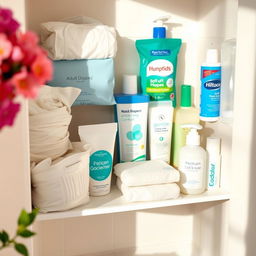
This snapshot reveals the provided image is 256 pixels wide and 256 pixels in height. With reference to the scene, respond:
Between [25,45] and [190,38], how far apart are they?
0.93 m

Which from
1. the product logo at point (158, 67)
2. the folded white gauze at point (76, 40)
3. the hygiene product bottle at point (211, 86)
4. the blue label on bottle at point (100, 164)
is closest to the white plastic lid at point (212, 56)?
the hygiene product bottle at point (211, 86)

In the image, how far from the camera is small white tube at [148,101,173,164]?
1.11 metres

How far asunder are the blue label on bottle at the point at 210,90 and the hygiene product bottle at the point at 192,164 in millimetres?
54

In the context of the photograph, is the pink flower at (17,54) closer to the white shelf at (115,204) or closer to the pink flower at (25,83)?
the pink flower at (25,83)

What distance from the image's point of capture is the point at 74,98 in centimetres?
97

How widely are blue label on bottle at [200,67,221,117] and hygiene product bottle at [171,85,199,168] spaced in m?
0.04

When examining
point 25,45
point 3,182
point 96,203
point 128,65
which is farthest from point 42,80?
point 128,65

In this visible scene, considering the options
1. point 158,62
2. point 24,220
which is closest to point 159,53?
point 158,62

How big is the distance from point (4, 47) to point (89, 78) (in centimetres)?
73

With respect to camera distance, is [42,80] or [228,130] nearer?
[42,80]

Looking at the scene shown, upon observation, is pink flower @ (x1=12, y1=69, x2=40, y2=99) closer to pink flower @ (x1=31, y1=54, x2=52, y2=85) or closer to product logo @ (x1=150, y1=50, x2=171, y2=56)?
pink flower @ (x1=31, y1=54, x2=52, y2=85)

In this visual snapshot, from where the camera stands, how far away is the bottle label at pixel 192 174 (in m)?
1.06

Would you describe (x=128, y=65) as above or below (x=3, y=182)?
above

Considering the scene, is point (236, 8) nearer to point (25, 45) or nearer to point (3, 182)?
point (3, 182)
